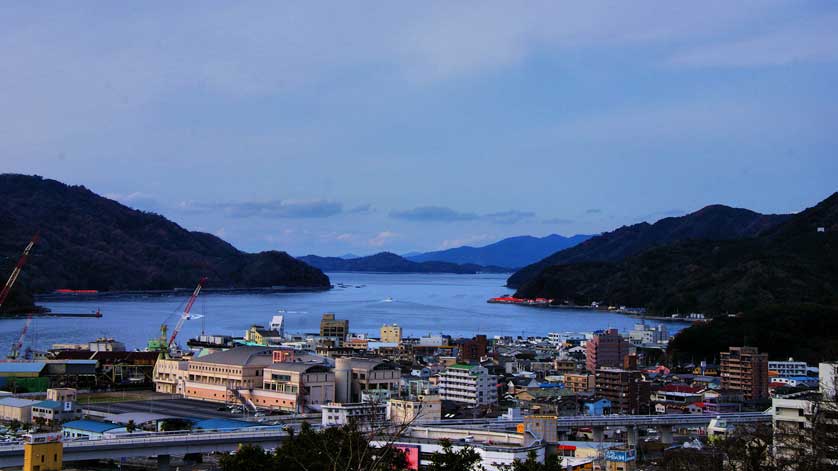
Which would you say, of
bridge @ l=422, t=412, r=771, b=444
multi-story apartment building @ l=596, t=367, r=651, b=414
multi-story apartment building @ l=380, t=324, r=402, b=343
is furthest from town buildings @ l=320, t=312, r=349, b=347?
bridge @ l=422, t=412, r=771, b=444

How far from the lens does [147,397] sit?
60.9 feet

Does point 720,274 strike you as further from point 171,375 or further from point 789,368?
point 171,375

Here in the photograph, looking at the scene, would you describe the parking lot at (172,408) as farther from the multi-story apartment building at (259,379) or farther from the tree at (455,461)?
the tree at (455,461)

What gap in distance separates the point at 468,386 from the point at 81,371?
24.4 ft

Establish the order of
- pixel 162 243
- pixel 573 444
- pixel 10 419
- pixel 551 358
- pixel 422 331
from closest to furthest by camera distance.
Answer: pixel 573 444 < pixel 10 419 < pixel 551 358 < pixel 422 331 < pixel 162 243

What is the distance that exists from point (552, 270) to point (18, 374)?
2090 inches

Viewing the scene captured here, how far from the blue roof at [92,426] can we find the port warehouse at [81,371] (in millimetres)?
5439

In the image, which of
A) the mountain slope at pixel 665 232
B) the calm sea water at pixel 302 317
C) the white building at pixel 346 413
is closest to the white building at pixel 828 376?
the white building at pixel 346 413

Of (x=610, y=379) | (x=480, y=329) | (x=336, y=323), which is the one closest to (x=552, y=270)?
(x=480, y=329)

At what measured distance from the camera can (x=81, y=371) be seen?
2000 cm

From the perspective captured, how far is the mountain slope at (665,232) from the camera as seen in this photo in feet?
311

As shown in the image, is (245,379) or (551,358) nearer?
(245,379)

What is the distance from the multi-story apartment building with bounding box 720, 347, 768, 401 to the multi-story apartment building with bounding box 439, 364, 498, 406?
473cm

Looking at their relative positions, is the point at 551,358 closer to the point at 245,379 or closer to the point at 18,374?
the point at 245,379
